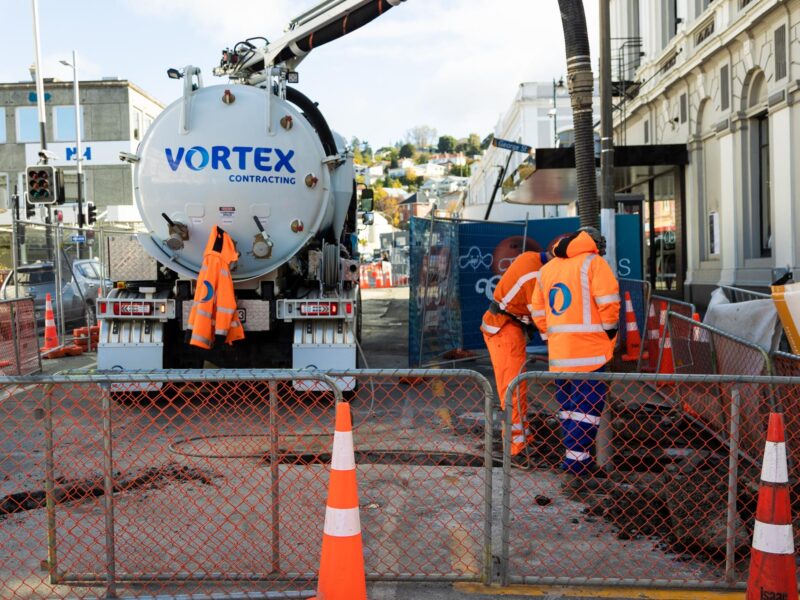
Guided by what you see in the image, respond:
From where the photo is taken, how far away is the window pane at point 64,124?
1842 inches

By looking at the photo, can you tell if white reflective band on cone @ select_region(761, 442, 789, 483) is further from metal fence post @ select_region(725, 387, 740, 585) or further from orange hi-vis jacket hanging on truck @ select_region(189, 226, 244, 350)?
orange hi-vis jacket hanging on truck @ select_region(189, 226, 244, 350)

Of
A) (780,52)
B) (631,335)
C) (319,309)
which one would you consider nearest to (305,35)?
(319,309)

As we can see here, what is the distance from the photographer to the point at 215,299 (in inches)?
321

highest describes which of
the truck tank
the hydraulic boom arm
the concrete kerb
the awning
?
the hydraulic boom arm

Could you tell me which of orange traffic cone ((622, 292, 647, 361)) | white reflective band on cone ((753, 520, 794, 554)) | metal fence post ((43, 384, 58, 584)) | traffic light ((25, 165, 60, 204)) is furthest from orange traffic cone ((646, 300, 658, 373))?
traffic light ((25, 165, 60, 204))

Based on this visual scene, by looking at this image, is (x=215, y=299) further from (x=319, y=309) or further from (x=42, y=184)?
(x=42, y=184)

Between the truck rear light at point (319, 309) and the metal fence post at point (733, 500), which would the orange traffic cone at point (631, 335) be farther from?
the metal fence post at point (733, 500)

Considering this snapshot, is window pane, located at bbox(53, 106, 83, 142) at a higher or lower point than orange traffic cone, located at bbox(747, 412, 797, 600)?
higher

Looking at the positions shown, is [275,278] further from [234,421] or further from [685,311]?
[685,311]

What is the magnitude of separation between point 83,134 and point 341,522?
4764 centimetres

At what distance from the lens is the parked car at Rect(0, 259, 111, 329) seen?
1335 centimetres

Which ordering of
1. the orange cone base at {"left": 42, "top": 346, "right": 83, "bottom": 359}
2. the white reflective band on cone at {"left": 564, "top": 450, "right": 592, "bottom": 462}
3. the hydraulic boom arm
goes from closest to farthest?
the white reflective band on cone at {"left": 564, "top": 450, "right": 592, "bottom": 462}
the hydraulic boom arm
the orange cone base at {"left": 42, "top": 346, "right": 83, "bottom": 359}

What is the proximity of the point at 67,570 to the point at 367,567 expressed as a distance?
155cm

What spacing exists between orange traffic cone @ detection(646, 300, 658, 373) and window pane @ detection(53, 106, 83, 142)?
43.4 meters
